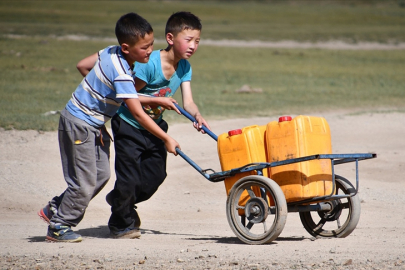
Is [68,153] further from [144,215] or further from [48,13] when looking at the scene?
[48,13]

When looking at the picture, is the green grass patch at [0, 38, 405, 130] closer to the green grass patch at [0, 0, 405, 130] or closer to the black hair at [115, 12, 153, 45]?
the green grass patch at [0, 0, 405, 130]

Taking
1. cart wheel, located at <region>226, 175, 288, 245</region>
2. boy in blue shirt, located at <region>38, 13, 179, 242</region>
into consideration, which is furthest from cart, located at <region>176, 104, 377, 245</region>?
boy in blue shirt, located at <region>38, 13, 179, 242</region>

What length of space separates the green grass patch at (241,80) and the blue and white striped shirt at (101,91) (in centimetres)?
436

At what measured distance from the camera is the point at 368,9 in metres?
53.8

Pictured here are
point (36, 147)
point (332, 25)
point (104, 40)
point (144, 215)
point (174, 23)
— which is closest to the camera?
point (174, 23)

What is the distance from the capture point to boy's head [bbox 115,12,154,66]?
4.30 meters

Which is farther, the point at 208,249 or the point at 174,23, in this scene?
the point at 174,23

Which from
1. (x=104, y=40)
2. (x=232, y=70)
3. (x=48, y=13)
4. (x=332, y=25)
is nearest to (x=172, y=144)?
(x=232, y=70)

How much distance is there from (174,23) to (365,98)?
9573mm

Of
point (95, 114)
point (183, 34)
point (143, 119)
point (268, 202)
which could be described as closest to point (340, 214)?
point (268, 202)

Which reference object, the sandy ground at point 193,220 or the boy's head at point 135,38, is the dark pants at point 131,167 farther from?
the boy's head at point 135,38

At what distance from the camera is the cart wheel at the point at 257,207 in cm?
417

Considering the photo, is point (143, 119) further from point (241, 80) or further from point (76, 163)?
point (241, 80)

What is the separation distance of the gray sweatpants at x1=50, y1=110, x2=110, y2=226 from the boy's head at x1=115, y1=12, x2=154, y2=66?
0.59 metres
